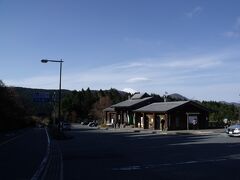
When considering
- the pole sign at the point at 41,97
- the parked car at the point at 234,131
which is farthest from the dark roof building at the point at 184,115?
the parked car at the point at 234,131

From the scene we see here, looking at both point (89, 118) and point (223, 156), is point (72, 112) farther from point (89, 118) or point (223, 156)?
point (223, 156)

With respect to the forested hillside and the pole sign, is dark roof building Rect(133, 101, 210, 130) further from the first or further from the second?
the forested hillside

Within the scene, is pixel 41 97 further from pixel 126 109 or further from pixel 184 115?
pixel 126 109

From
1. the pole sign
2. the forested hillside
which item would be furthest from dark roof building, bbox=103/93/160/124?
the pole sign

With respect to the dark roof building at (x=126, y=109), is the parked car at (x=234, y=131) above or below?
below

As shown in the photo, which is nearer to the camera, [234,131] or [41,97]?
[234,131]

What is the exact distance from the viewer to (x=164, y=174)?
46.8ft

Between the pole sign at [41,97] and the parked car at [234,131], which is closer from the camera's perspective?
the parked car at [234,131]

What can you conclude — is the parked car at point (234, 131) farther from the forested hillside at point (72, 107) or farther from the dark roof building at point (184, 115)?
the forested hillside at point (72, 107)

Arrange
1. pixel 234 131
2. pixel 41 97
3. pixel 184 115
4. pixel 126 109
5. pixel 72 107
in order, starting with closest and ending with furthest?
pixel 234 131 → pixel 184 115 → pixel 41 97 → pixel 126 109 → pixel 72 107

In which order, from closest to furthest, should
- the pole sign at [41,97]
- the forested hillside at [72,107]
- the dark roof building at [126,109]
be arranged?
the pole sign at [41,97]
the dark roof building at [126,109]
the forested hillside at [72,107]

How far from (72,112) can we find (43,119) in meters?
14.6

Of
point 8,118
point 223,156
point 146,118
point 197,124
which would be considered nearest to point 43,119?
point 8,118

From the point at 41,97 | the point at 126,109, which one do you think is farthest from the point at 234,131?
the point at 126,109
